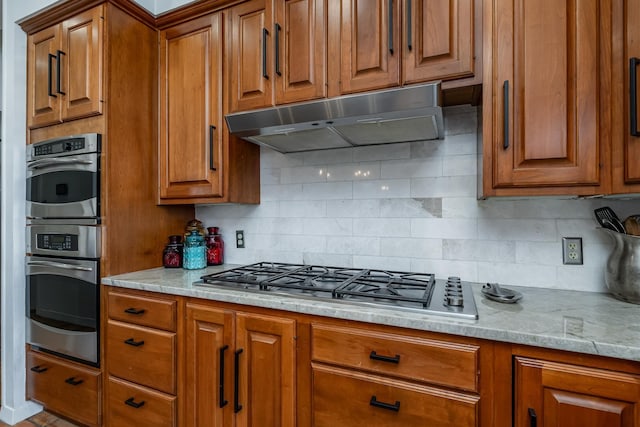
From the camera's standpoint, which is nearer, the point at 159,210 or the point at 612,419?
the point at 612,419

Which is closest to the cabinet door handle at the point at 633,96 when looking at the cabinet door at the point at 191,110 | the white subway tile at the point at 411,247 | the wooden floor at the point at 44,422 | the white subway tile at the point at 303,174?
the white subway tile at the point at 411,247

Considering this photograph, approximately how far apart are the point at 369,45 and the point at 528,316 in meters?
1.26

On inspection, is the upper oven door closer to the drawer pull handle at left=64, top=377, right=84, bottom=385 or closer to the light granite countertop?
the light granite countertop

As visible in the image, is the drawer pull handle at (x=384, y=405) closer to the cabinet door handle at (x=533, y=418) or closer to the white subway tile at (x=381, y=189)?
the cabinet door handle at (x=533, y=418)

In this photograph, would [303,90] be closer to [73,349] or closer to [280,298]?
[280,298]

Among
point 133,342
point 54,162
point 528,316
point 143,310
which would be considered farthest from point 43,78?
point 528,316

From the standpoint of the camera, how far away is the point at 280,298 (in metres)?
1.31

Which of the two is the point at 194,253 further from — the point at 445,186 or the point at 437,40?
the point at 437,40

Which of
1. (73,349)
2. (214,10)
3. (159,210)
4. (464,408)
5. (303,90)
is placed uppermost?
(214,10)

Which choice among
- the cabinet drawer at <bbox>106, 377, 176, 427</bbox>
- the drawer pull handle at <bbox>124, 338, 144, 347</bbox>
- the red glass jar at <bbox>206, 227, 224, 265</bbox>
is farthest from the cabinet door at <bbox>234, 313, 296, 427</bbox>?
the red glass jar at <bbox>206, 227, 224, 265</bbox>

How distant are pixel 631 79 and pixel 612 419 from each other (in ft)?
3.39

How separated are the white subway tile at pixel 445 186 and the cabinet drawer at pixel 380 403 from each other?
36.6 inches

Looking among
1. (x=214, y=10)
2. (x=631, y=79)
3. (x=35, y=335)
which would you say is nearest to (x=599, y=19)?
(x=631, y=79)

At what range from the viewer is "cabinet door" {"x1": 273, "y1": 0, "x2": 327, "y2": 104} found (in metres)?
1.53
